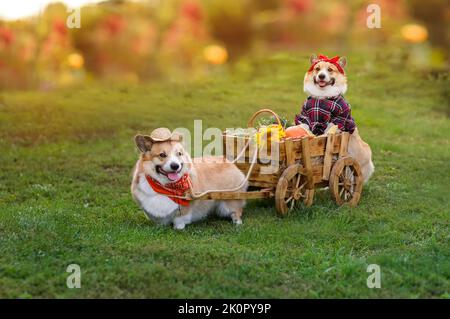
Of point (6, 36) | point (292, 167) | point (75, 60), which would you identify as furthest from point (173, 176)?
point (75, 60)

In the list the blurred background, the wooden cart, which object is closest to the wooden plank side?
the wooden cart

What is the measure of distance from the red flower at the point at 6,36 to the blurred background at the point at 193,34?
1 centimetres

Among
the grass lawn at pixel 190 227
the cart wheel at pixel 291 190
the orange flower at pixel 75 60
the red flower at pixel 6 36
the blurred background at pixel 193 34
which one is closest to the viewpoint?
the blurred background at pixel 193 34

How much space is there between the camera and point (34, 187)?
827cm

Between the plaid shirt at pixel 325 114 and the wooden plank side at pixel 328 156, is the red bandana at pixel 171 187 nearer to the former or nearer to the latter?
the wooden plank side at pixel 328 156

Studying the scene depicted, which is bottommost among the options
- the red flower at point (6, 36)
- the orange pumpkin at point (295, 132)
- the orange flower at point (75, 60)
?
the orange pumpkin at point (295, 132)

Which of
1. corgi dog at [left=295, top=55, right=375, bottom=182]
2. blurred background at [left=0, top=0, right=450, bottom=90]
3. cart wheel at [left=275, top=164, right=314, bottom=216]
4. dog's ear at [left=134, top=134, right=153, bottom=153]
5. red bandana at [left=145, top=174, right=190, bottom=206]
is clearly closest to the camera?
blurred background at [left=0, top=0, right=450, bottom=90]

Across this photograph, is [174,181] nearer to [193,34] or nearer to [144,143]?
[144,143]

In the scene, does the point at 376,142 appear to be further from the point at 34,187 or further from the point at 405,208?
the point at 34,187

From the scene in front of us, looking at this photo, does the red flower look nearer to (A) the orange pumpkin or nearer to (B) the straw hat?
(B) the straw hat

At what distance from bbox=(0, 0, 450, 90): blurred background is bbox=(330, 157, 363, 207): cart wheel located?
4.37 meters

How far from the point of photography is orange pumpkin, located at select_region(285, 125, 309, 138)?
6723 mm

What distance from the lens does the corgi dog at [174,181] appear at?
229 inches

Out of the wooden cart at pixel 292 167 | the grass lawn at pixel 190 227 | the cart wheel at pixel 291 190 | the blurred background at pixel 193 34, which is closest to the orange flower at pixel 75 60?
the blurred background at pixel 193 34
